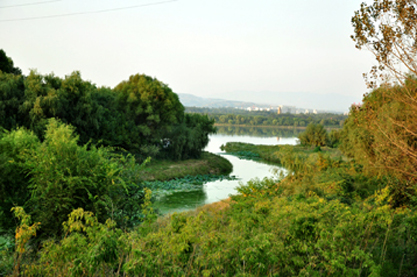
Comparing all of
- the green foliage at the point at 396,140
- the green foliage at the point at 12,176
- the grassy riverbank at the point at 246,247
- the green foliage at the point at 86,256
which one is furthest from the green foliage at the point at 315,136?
the green foliage at the point at 86,256

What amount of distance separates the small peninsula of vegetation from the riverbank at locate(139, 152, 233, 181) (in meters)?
12.6

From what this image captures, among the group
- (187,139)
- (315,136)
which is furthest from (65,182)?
(315,136)

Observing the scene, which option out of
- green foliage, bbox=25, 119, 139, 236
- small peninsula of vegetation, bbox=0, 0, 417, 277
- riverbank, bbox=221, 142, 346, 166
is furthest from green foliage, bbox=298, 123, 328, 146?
green foliage, bbox=25, 119, 139, 236

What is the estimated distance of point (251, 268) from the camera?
3602 millimetres

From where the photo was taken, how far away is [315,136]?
4647 cm

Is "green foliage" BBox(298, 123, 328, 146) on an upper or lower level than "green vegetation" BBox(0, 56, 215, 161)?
lower

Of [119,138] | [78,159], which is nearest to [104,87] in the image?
[119,138]

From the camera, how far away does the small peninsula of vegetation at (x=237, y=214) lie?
3613 mm

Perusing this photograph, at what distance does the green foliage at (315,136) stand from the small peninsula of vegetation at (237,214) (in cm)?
3208

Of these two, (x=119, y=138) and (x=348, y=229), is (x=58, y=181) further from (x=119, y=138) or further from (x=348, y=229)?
(x=119, y=138)

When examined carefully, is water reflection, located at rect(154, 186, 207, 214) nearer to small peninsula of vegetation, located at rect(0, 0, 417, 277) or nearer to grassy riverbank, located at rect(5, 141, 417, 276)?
small peninsula of vegetation, located at rect(0, 0, 417, 277)

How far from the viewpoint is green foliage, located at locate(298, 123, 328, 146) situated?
46219 millimetres

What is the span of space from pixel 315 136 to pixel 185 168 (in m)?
26.0

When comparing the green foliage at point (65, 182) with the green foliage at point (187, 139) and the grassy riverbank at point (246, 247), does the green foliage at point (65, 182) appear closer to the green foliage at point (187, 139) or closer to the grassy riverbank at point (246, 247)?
the grassy riverbank at point (246, 247)
